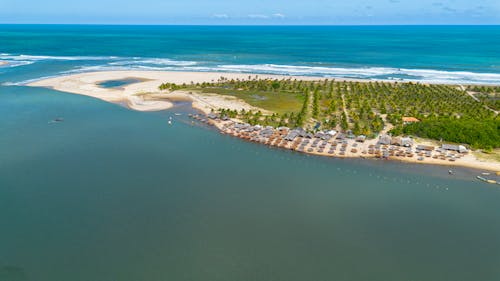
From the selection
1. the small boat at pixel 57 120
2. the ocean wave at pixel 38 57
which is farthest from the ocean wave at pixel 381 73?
the small boat at pixel 57 120

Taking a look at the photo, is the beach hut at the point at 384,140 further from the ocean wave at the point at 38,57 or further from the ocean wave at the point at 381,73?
the ocean wave at the point at 38,57

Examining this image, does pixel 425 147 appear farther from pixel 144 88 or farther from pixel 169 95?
pixel 144 88

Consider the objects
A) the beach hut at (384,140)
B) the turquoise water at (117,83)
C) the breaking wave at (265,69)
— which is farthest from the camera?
the breaking wave at (265,69)

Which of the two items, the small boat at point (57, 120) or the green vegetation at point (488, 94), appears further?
the green vegetation at point (488, 94)

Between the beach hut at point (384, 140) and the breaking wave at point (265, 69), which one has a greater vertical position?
the breaking wave at point (265, 69)

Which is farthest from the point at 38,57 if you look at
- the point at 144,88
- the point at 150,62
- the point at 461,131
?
the point at 461,131

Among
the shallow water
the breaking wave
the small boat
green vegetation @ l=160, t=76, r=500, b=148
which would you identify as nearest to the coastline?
the shallow water

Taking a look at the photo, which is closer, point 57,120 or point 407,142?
point 407,142
